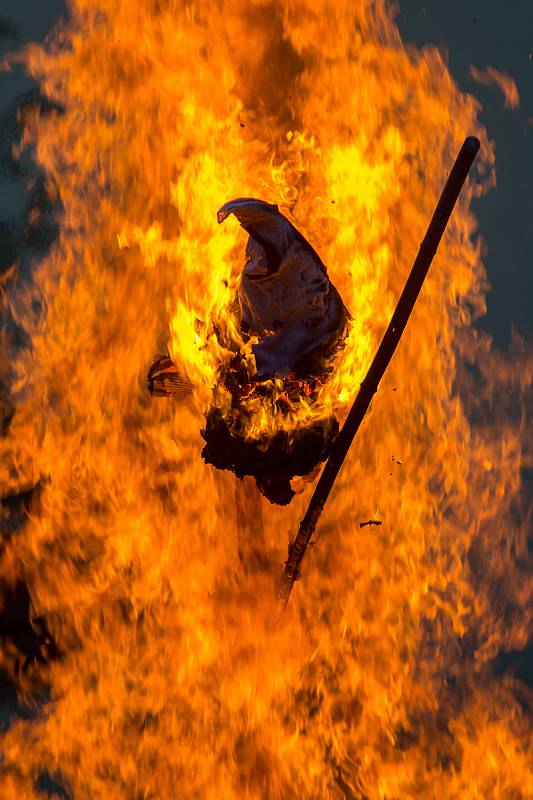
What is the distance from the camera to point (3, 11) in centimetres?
313

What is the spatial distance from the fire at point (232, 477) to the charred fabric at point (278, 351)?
1.43ft

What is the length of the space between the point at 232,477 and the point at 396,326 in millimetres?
A: 1321

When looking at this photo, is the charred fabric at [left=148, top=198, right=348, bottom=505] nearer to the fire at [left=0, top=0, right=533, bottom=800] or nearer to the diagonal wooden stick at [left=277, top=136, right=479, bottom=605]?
the diagonal wooden stick at [left=277, top=136, right=479, bottom=605]

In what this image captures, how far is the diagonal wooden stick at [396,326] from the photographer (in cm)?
192

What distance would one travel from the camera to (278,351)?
2123 mm

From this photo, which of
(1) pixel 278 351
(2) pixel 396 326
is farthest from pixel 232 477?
(2) pixel 396 326

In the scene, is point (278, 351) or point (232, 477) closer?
point (278, 351)

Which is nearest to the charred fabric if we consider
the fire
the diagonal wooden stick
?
the diagonal wooden stick

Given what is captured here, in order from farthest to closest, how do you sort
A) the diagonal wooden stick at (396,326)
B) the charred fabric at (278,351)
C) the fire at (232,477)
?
the fire at (232,477)
the charred fabric at (278,351)
the diagonal wooden stick at (396,326)

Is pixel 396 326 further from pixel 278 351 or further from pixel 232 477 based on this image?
pixel 232 477

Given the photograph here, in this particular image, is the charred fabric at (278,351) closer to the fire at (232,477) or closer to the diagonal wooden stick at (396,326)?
the diagonal wooden stick at (396,326)

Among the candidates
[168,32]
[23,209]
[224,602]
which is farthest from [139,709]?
[168,32]

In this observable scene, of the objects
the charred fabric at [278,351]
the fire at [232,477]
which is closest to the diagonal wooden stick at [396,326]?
the charred fabric at [278,351]

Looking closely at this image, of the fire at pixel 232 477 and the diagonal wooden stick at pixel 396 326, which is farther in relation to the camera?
the fire at pixel 232 477
